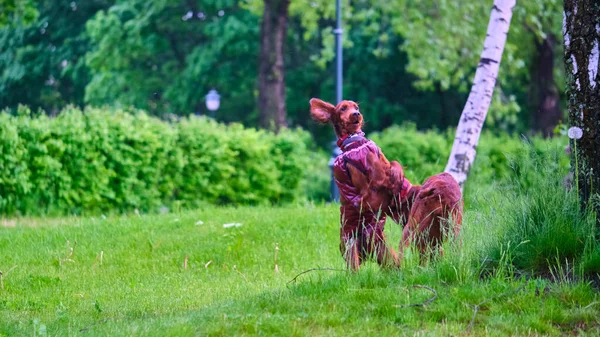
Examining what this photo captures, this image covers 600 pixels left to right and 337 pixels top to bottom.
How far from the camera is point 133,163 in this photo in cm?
1426

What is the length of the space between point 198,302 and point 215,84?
29025mm

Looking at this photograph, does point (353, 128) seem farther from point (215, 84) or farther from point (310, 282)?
point (215, 84)

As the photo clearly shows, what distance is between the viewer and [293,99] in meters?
38.5

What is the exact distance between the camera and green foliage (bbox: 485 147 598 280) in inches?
230

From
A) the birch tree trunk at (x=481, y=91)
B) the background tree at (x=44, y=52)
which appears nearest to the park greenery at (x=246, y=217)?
the birch tree trunk at (x=481, y=91)

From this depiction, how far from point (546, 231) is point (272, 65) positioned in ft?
49.9

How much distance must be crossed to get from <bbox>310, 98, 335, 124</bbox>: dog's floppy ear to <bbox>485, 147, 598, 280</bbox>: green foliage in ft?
4.88

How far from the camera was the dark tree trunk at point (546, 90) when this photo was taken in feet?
91.7

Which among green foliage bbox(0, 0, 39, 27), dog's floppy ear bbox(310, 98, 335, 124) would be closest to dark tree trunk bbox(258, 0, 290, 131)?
green foliage bbox(0, 0, 39, 27)

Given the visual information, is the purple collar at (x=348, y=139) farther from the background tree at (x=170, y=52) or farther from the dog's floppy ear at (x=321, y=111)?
the background tree at (x=170, y=52)

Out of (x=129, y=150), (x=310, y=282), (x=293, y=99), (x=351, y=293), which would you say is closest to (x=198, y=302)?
(x=310, y=282)

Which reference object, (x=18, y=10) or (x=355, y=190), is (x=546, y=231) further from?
(x=18, y=10)

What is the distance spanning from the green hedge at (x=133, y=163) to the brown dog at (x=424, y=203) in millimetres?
7734

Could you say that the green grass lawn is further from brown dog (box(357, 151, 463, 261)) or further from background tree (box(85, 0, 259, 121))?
background tree (box(85, 0, 259, 121))
